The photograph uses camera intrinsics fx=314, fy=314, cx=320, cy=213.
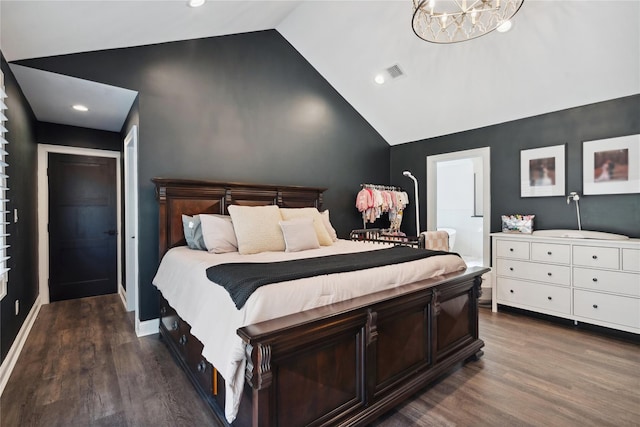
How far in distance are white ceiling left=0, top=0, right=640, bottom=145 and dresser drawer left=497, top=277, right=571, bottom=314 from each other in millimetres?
2075

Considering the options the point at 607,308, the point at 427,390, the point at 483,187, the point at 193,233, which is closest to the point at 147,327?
the point at 193,233

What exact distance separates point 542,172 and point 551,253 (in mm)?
1014

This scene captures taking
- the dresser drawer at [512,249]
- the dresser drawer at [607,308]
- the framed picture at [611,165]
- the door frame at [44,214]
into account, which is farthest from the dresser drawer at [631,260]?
the door frame at [44,214]

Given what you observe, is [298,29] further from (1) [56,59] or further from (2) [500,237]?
(2) [500,237]

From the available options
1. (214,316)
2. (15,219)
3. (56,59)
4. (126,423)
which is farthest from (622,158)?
(15,219)

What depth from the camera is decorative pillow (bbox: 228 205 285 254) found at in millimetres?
2787

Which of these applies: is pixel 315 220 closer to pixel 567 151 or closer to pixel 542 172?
pixel 542 172

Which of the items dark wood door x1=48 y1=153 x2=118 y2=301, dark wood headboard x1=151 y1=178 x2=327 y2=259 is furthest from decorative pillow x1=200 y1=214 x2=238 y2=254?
dark wood door x1=48 y1=153 x2=118 y2=301

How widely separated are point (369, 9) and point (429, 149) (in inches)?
92.0

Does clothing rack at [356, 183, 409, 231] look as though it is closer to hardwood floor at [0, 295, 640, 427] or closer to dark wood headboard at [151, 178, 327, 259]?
dark wood headboard at [151, 178, 327, 259]

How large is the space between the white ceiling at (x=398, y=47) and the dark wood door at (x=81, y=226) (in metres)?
0.61

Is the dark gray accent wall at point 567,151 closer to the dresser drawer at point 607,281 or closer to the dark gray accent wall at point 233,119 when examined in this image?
the dresser drawer at point 607,281

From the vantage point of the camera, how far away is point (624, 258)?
117 inches

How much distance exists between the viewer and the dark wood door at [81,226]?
4.16 m
